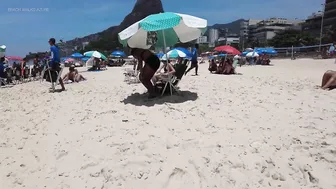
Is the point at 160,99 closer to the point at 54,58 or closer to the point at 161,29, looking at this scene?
the point at 161,29

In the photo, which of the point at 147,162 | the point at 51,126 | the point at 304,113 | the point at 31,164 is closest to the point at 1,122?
the point at 51,126

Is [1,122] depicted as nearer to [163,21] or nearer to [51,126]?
[51,126]

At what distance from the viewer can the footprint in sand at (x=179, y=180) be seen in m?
2.73

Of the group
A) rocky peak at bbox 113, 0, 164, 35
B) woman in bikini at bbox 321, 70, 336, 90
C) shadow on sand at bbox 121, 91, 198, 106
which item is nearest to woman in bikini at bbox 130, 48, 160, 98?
shadow on sand at bbox 121, 91, 198, 106

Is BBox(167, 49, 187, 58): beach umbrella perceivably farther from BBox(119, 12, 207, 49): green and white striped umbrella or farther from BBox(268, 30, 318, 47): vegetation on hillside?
BBox(268, 30, 318, 47): vegetation on hillside

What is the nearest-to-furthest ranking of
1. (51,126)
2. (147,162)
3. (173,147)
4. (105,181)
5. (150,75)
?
(105,181)
(147,162)
(173,147)
(51,126)
(150,75)

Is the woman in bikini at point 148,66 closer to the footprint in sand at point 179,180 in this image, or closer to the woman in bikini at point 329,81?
the footprint in sand at point 179,180

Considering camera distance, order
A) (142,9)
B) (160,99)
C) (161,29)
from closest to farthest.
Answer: (161,29) < (160,99) < (142,9)

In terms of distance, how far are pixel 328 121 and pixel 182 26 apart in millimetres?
3465

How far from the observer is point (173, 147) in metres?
3.32

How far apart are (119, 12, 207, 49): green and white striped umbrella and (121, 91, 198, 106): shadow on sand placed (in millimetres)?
1086

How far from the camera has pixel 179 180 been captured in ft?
9.20

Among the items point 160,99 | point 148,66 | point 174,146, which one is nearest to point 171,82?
point 160,99

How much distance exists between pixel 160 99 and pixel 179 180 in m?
2.79
